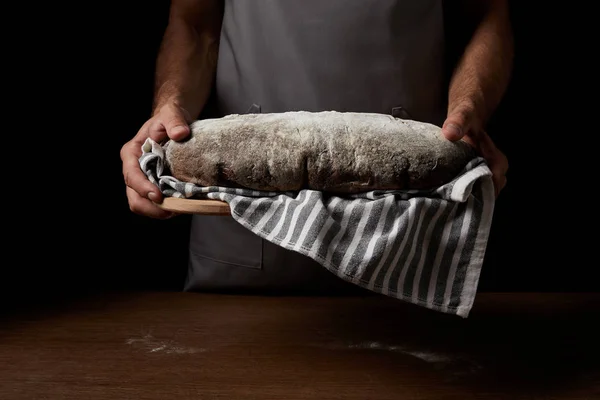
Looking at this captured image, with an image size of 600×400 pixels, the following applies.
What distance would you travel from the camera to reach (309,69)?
4.47 ft

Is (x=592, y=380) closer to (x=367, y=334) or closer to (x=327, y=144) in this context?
(x=367, y=334)

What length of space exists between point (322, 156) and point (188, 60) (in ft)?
1.80

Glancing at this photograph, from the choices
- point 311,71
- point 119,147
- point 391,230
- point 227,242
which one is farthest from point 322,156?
point 119,147

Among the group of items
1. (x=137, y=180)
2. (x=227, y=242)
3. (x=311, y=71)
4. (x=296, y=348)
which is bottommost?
(x=296, y=348)

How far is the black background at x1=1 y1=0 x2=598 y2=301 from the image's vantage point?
170 cm

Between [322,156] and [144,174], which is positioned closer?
[322,156]

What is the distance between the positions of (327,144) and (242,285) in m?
0.55

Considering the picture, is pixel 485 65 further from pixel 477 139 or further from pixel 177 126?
pixel 177 126

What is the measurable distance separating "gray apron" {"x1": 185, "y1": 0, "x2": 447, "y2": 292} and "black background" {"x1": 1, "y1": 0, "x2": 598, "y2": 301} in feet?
1.23

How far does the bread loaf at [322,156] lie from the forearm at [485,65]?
0.23m

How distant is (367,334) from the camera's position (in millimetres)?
1203

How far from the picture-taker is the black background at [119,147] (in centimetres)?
170

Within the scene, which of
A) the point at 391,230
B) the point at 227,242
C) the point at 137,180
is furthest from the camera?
the point at 227,242

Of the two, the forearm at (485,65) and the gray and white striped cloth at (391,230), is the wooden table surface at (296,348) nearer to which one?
the gray and white striped cloth at (391,230)
